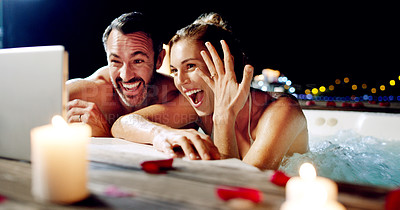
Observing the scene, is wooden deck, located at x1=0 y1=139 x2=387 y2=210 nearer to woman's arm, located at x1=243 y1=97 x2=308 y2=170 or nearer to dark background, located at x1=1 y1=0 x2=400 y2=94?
woman's arm, located at x1=243 y1=97 x2=308 y2=170

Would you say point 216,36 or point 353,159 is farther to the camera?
point 353,159

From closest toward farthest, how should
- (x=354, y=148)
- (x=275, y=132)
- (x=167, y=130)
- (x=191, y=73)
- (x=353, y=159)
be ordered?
(x=167, y=130), (x=275, y=132), (x=191, y=73), (x=353, y=159), (x=354, y=148)

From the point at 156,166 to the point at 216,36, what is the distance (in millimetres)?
1184

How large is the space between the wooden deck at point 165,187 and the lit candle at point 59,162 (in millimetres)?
19

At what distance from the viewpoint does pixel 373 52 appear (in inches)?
273

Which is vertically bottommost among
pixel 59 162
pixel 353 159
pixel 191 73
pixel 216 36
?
pixel 353 159

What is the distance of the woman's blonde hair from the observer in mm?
1679

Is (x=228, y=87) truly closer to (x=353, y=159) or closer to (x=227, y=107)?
(x=227, y=107)

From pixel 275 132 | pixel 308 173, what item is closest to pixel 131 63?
pixel 275 132

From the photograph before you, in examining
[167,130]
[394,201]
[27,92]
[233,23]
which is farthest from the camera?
[233,23]

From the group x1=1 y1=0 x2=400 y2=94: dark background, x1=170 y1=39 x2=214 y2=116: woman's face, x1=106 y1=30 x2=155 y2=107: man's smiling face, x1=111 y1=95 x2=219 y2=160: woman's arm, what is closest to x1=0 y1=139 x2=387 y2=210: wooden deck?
x1=111 y1=95 x2=219 y2=160: woman's arm

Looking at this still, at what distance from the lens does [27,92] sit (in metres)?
0.66

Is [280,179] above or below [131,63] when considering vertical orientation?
below

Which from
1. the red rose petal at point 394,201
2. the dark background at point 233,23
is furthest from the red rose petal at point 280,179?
the dark background at point 233,23
